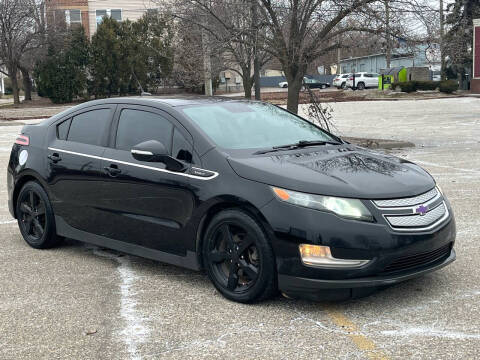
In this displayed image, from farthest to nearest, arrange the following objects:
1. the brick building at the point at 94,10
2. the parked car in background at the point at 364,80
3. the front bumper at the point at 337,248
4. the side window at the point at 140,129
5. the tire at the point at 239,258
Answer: the parked car in background at the point at 364,80 < the brick building at the point at 94,10 < the side window at the point at 140,129 < the tire at the point at 239,258 < the front bumper at the point at 337,248

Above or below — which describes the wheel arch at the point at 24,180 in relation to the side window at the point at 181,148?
below

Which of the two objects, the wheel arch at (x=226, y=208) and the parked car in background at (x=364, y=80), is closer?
the wheel arch at (x=226, y=208)

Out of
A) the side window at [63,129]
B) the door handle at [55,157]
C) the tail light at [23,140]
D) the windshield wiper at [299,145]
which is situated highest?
the side window at [63,129]

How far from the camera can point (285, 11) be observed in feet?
51.1

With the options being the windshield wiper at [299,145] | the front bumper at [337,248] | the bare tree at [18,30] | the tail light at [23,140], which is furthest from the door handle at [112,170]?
the bare tree at [18,30]

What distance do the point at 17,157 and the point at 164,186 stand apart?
2.35 metres

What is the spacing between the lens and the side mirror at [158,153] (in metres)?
5.04

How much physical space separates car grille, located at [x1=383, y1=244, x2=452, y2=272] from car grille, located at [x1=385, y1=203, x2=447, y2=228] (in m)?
0.21

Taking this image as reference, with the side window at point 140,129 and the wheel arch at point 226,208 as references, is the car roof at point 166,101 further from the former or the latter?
the wheel arch at point 226,208

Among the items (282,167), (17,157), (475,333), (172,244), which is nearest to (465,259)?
(475,333)

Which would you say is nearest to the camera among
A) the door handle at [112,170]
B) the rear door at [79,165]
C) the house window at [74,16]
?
the door handle at [112,170]

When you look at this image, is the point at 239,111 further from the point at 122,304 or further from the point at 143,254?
the point at 122,304

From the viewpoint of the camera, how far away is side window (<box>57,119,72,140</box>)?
6297mm

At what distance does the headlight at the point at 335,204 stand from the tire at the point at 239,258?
1.15ft
